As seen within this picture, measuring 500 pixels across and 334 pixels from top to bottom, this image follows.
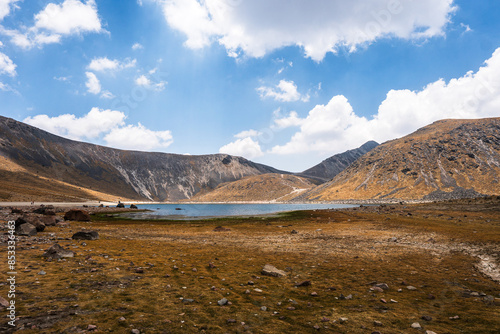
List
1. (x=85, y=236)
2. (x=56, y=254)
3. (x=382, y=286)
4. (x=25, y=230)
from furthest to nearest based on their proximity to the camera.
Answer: (x=25, y=230)
(x=85, y=236)
(x=56, y=254)
(x=382, y=286)

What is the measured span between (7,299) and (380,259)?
20.3m

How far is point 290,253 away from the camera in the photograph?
20234 mm

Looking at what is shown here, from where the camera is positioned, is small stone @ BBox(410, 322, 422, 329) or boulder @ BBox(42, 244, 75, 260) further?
boulder @ BBox(42, 244, 75, 260)

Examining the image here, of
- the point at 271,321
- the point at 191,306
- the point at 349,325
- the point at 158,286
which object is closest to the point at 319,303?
the point at 349,325

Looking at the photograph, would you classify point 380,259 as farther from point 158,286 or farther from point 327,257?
point 158,286

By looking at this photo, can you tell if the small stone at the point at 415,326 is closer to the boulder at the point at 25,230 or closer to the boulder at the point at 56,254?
the boulder at the point at 56,254

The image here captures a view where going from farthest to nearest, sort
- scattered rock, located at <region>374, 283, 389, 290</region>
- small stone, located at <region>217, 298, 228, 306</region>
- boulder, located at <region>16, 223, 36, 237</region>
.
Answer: boulder, located at <region>16, 223, 36, 237</region> < scattered rock, located at <region>374, 283, 389, 290</region> < small stone, located at <region>217, 298, 228, 306</region>

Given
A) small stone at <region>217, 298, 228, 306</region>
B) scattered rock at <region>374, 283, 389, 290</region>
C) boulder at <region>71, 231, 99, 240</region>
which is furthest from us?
boulder at <region>71, 231, 99, 240</region>

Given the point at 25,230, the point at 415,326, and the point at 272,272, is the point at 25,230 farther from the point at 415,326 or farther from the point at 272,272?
the point at 415,326

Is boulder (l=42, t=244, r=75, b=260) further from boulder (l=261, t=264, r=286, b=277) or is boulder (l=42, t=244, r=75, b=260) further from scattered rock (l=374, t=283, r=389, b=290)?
scattered rock (l=374, t=283, r=389, b=290)

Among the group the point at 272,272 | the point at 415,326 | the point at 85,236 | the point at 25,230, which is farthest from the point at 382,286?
the point at 25,230

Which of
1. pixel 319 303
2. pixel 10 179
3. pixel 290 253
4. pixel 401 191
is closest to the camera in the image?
pixel 319 303

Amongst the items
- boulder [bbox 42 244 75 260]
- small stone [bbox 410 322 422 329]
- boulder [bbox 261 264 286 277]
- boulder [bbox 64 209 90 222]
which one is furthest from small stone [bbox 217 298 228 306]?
boulder [bbox 64 209 90 222]

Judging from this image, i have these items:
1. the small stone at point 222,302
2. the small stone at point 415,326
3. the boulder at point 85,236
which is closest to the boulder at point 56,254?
the boulder at point 85,236
